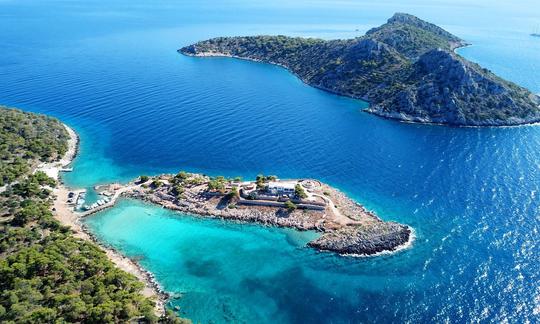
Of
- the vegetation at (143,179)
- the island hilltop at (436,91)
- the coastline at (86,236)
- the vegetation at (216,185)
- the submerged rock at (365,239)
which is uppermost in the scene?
the island hilltop at (436,91)

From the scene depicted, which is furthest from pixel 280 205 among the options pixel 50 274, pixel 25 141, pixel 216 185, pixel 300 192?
pixel 25 141

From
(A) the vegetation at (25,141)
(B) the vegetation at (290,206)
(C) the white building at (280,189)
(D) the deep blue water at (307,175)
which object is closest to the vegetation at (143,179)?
(D) the deep blue water at (307,175)

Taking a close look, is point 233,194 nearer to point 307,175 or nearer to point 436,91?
point 307,175

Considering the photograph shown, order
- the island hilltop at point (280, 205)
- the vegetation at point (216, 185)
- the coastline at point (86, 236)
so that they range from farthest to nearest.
→ the vegetation at point (216, 185), the island hilltop at point (280, 205), the coastline at point (86, 236)

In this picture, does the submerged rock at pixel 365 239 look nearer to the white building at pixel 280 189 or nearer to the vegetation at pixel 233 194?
the white building at pixel 280 189

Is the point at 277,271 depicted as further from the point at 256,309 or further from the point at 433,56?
the point at 433,56

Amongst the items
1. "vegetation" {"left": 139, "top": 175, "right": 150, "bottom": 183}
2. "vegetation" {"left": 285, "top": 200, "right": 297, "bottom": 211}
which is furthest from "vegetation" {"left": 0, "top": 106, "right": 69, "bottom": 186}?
"vegetation" {"left": 285, "top": 200, "right": 297, "bottom": 211}

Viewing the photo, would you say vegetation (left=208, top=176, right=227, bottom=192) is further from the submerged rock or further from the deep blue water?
the submerged rock

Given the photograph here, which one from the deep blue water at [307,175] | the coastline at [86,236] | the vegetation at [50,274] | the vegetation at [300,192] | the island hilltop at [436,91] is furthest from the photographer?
the island hilltop at [436,91]
